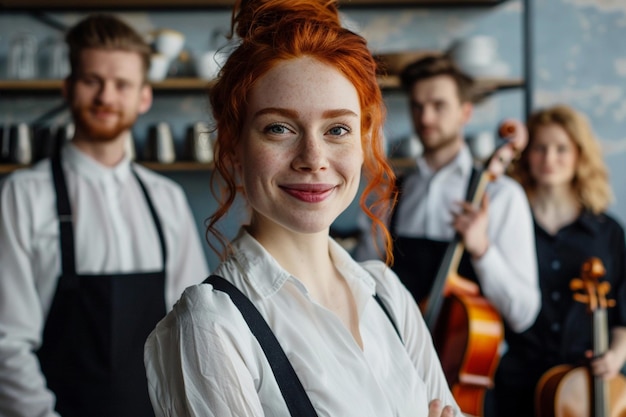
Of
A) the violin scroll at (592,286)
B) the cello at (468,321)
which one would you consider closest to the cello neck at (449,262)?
the cello at (468,321)

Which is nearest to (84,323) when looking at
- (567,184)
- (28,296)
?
(28,296)

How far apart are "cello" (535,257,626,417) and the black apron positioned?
3.70 feet

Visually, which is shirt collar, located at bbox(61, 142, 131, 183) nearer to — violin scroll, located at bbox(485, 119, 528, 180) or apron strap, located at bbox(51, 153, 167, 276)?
apron strap, located at bbox(51, 153, 167, 276)

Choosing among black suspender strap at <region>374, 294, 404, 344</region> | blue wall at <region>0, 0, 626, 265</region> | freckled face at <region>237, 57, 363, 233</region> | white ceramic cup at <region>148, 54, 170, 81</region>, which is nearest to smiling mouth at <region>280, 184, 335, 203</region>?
freckled face at <region>237, 57, 363, 233</region>

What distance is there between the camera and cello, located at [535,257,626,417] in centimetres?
218

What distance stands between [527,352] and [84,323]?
1.35 m

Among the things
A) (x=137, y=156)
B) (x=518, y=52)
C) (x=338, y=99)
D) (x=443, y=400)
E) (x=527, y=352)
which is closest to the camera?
(x=338, y=99)

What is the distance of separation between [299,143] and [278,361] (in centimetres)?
27

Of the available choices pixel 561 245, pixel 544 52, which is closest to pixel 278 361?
pixel 561 245

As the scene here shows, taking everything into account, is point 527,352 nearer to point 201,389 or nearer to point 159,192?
point 159,192

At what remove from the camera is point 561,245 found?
8.39 ft

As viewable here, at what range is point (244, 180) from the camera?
1.02 meters

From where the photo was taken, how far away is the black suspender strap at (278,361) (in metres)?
0.94

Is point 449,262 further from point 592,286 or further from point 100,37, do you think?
point 100,37
